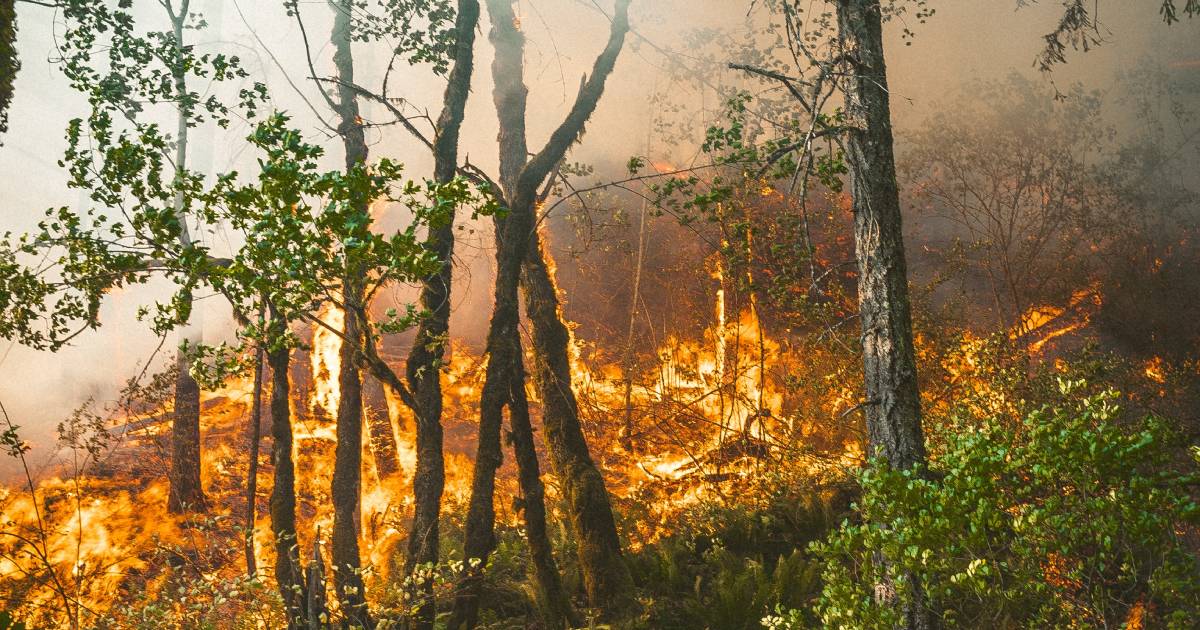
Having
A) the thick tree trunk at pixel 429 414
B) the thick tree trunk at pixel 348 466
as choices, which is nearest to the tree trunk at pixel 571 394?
the thick tree trunk at pixel 429 414

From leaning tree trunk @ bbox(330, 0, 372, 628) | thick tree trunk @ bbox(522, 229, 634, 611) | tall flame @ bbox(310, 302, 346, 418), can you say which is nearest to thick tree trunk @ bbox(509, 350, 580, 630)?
thick tree trunk @ bbox(522, 229, 634, 611)

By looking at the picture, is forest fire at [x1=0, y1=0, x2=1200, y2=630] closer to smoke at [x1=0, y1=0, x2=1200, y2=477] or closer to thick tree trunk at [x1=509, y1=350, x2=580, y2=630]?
thick tree trunk at [x1=509, y1=350, x2=580, y2=630]

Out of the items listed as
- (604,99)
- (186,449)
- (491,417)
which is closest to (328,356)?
(491,417)

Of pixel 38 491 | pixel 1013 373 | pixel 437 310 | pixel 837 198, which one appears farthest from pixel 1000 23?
pixel 38 491

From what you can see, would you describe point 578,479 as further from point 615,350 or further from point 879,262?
point 615,350

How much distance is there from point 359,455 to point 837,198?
12836 mm

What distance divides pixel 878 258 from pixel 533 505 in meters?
3.57

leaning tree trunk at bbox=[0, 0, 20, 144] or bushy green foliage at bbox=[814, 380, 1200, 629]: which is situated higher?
leaning tree trunk at bbox=[0, 0, 20, 144]

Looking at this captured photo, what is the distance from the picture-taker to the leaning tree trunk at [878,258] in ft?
14.8

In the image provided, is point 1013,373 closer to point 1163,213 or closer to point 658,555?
point 658,555

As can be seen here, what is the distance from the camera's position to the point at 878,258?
4.59m

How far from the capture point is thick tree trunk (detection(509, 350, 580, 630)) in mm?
6320

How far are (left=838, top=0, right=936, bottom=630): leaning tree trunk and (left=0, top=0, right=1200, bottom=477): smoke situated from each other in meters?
11.0

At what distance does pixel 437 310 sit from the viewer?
18.8 feet
